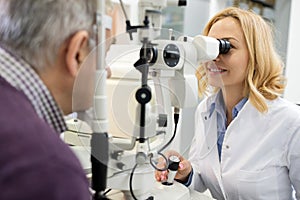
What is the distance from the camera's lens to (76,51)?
0.67 metres

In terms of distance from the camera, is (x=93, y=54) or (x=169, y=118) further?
(x=169, y=118)

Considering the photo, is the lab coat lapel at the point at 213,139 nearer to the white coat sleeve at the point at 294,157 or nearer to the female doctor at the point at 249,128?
the female doctor at the point at 249,128

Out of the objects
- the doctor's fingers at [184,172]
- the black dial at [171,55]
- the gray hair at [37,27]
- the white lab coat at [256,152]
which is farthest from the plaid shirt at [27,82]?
the doctor's fingers at [184,172]

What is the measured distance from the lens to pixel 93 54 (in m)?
0.71

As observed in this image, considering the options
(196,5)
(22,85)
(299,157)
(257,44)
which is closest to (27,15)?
(22,85)

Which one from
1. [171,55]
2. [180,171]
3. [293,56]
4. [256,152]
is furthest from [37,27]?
[293,56]

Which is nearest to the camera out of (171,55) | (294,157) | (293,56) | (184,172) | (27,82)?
(27,82)

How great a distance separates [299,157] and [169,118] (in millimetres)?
632

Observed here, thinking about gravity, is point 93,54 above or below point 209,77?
above

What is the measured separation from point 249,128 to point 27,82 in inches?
40.1

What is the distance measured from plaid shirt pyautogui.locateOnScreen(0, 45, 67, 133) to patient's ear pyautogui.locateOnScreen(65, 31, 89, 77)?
73 mm

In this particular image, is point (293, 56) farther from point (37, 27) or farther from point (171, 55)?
point (37, 27)

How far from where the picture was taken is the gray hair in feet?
2.11

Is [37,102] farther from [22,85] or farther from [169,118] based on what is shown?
[169,118]
